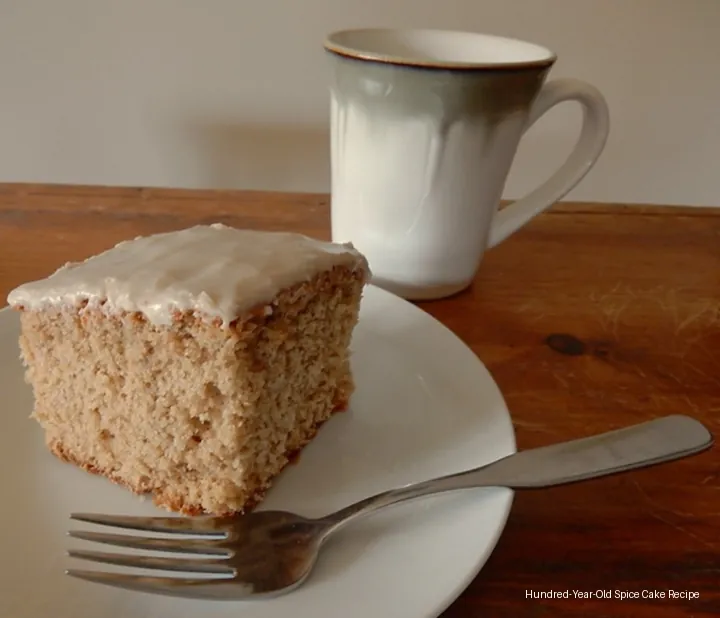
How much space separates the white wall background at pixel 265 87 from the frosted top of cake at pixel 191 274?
79 centimetres

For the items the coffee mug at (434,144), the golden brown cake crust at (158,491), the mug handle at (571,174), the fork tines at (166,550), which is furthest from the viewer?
the mug handle at (571,174)

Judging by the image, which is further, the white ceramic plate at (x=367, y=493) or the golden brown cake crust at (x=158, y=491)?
the golden brown cake crust at (x=158, y=491)

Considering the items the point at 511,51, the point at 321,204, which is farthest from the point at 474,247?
the point at 321,204

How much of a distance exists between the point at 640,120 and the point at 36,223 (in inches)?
44.7

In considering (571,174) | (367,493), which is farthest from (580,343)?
(367,493)

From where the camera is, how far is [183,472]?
0.56 metres

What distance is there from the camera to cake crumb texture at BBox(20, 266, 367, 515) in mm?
513

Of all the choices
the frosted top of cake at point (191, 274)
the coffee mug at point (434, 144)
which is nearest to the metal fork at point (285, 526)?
the frosted top of cake at point (191, 274)

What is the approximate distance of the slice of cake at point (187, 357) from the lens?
505 millimetres

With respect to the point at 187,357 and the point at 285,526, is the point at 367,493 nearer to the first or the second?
the point at 285,526

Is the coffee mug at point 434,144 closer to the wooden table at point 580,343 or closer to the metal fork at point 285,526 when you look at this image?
the wooden table at point 580,343

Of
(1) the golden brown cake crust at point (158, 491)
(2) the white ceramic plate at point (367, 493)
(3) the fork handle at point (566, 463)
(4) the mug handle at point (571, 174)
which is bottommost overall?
(1) the golden brown cake crust at point (158, 491)

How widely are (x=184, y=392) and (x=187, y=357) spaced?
1.3 inches

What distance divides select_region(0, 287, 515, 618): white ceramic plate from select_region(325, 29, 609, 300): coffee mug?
0.08m
